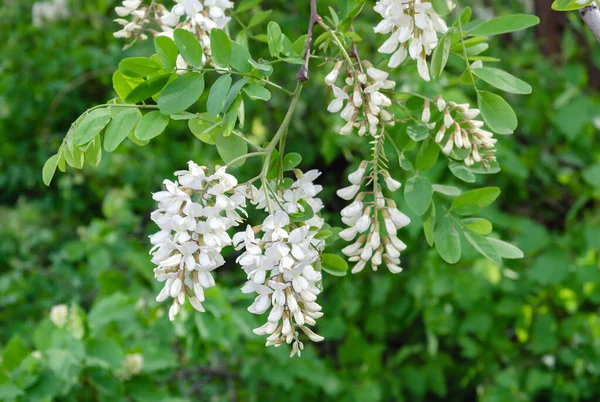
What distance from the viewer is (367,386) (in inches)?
87.3

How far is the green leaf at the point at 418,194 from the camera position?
875 millimetres

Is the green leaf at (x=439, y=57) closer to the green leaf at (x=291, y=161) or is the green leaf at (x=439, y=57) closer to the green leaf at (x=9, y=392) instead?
the green leaf at (x=291, y=161)

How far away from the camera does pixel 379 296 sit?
2344mm

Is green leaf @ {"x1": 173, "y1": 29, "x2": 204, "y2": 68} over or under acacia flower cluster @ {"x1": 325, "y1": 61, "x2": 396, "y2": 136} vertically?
over

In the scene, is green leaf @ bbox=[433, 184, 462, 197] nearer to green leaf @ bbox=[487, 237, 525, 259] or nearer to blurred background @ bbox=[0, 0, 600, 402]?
green leaf @ bbox=[487, 237, 525, 259]

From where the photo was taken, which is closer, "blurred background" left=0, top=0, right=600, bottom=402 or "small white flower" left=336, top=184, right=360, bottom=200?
"small white flower" left=336, top=184, right=360, bottom=200

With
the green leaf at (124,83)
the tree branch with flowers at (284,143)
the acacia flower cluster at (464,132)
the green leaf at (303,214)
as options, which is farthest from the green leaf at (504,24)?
the green leaf at (124,83)

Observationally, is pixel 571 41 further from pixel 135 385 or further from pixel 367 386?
pixel 135 385

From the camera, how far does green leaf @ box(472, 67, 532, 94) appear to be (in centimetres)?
85

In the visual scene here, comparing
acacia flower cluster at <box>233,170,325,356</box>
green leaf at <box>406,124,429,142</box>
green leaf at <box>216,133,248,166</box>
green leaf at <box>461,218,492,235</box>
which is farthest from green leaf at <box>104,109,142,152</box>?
green leaf at <box>461,218,492,235</box>

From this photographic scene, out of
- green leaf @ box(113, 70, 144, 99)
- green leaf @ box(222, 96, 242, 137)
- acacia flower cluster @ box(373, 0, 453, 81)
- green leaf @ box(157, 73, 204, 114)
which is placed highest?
acacia flower cluster @ box(373, 0, 453, 81)

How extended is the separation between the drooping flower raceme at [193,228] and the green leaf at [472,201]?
0.35 metres

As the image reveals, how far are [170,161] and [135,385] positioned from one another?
129 cm

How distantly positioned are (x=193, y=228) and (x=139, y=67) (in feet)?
0.75
